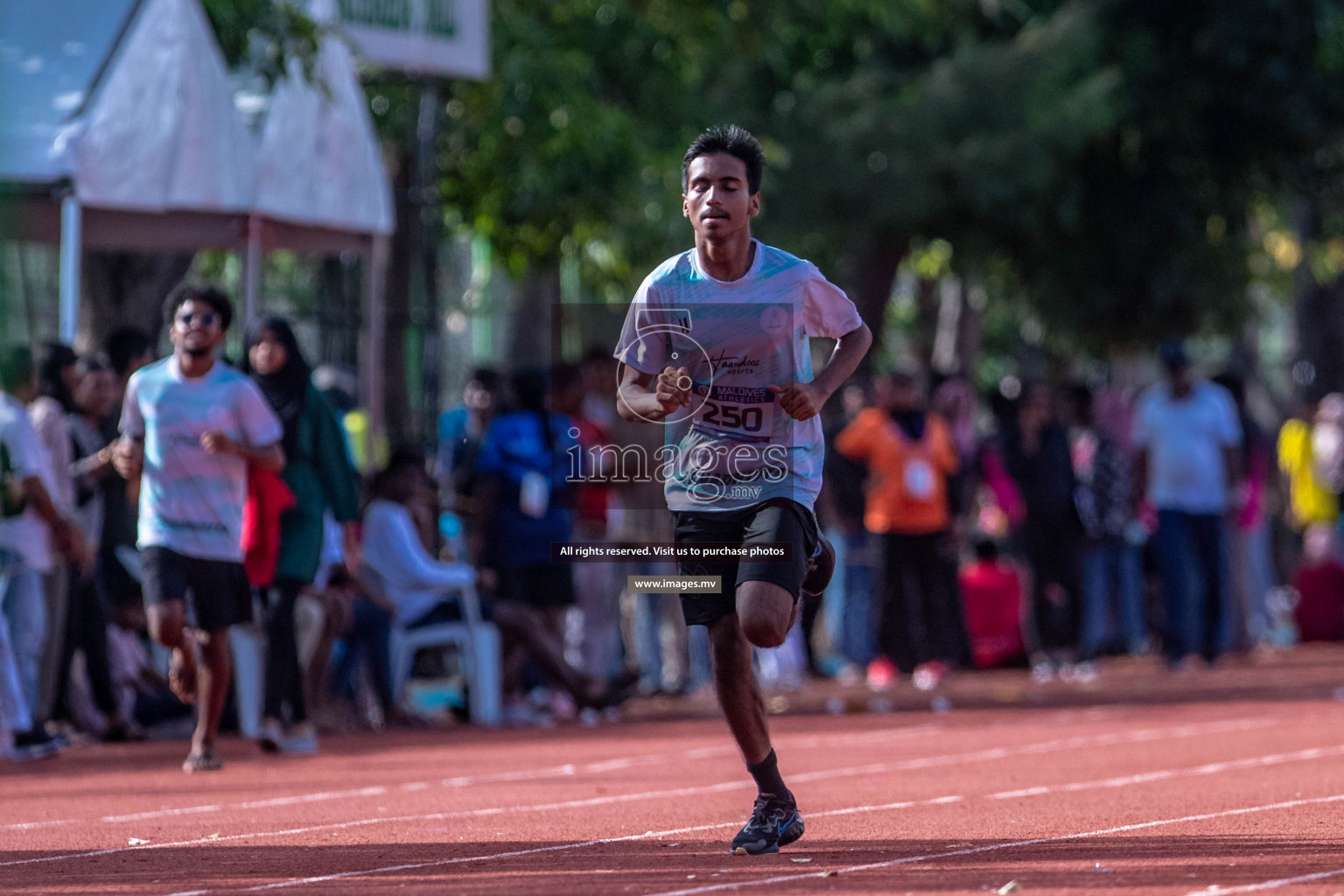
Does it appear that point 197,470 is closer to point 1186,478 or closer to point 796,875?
point 796,875

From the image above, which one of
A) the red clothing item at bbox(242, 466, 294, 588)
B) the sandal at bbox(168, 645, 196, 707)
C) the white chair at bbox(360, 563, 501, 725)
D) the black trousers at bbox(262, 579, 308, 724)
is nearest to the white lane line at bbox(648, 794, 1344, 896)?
the sandal at bbox(168, 645, 196, 707)

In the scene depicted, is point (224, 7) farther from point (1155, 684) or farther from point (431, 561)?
point (1155, 684)

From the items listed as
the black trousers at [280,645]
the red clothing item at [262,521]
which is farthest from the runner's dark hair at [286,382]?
the black trousers at [280,645]

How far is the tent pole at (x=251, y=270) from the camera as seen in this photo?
1398cm

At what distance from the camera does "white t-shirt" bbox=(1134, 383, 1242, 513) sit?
16.0 m

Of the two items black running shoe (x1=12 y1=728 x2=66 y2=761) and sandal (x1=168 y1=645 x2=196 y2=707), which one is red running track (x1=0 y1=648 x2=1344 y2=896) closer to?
black running shoe (x1=12 y1=728 x2=66 y2=761)

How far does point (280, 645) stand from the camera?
1154 cm

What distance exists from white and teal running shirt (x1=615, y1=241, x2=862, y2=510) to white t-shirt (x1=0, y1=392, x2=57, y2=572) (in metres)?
4.72

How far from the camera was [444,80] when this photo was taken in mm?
19188

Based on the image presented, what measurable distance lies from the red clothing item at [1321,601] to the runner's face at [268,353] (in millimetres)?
10967

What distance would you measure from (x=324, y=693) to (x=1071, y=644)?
6198 mm

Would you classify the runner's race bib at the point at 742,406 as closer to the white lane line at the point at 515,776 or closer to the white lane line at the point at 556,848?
the white lane line at the point at 556,848

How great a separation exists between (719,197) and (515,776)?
423 centimetres

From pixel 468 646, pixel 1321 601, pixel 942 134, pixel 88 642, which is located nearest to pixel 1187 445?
pixel 1321 601
